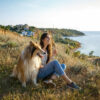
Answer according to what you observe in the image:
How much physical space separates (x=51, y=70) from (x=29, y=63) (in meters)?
0.72

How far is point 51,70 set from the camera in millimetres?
4035

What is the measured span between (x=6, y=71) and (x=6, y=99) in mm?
1634

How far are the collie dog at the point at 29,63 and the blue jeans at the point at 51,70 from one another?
238 millimetres

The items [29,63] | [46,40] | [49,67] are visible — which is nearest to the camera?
[29,63]

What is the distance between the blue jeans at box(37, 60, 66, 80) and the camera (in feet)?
12.5

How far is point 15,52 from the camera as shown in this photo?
6223 millimetres

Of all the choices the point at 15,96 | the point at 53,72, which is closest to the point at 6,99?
the point at 15,96

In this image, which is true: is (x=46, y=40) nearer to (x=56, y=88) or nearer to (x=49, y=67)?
(x=49, y=67)

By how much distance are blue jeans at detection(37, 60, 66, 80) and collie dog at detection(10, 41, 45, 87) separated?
24 centimetres

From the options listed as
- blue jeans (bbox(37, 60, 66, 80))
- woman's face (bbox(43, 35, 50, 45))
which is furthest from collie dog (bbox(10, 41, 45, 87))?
woman's face (bbox(43, 35, 50, 45))

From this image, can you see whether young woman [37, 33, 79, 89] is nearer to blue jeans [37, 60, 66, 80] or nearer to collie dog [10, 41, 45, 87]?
blue jeans [37, 60, 66, 80]

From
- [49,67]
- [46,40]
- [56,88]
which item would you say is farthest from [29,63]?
[56,88]

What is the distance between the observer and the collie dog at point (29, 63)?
3.49m

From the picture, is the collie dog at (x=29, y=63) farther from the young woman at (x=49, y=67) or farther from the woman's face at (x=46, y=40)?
the woman's face at (x=46, y=40)
